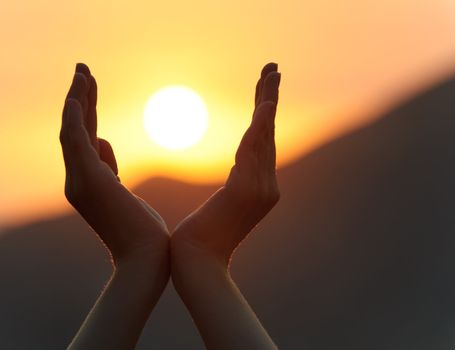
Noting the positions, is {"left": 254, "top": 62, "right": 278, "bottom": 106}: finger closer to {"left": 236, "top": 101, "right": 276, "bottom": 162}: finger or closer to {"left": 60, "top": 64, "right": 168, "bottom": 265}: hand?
{"left": 236, "top": 101, "right": 276, "bottom": 162}: finger

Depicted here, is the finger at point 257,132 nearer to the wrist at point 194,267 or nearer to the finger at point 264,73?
the finger at point 264,73

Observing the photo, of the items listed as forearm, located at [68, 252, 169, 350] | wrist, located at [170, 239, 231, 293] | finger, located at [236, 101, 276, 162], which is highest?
finger, located at [236, 101, 276, 162]

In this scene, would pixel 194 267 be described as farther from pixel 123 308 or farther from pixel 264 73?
pixel 264 73

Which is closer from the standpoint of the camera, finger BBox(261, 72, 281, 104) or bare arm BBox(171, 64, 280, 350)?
bare arm BBox(171, 64, 280, 350)

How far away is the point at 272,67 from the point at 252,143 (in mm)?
217

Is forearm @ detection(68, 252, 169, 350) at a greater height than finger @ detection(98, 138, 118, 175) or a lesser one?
lesser

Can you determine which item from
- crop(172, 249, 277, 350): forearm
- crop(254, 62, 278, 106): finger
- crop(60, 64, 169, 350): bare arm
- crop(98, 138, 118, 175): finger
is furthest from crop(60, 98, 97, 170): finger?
crop(254, 62, 278, 106): finger

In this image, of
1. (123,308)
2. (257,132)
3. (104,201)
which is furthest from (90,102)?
(123,308)

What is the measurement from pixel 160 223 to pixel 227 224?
16 cm

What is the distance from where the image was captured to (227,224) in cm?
143

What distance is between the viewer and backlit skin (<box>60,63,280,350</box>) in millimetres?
1312

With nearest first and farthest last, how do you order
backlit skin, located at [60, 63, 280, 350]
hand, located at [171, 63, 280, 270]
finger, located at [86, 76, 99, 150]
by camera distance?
backlit skin, located at [60, 63, 280, 350] → hand, located at [171, 63, 280, 270] → finger, located at [86, 76, 99, 150]

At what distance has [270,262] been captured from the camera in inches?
517

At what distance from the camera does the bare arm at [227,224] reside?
50.9 inches
